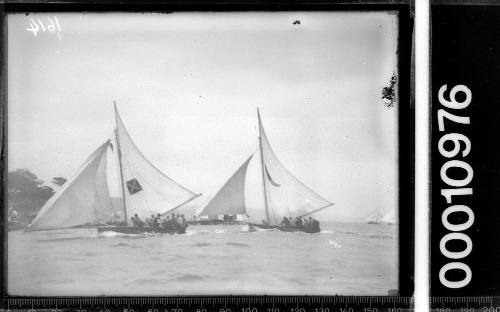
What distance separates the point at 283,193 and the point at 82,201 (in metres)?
0.53

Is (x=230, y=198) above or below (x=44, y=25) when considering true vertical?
below

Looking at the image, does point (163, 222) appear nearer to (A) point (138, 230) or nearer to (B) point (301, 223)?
(A) point (138, 230)

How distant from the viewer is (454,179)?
1507mm

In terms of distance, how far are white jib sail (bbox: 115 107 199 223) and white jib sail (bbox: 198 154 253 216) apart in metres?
0.05

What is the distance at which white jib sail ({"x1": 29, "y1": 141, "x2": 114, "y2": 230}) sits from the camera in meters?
1.53

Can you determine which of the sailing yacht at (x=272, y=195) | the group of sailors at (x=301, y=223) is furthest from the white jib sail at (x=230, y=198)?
the group of sailors at (x=301, y=223)

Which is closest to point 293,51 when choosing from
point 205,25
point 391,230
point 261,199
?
point 205,25

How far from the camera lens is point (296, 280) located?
154 centimetres

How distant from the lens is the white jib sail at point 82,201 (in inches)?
60.2

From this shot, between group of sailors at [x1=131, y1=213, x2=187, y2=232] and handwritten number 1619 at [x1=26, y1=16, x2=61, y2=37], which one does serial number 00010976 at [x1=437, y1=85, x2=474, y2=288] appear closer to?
group of sailors at [x1=131, y1=213, x2=187, y2=232]

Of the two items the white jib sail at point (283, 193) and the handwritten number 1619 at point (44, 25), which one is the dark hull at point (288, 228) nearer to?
the white jib sail at point (283, 193)

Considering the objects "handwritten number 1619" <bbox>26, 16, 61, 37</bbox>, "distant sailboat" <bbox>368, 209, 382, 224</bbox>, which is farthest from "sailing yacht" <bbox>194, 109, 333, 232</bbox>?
"handwritten number 1619" <bbox>26, 16, 61, 37</bbox>

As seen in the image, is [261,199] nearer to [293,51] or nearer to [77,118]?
[293,51]

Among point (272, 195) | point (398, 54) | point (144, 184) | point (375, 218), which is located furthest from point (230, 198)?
point (398, 54)
